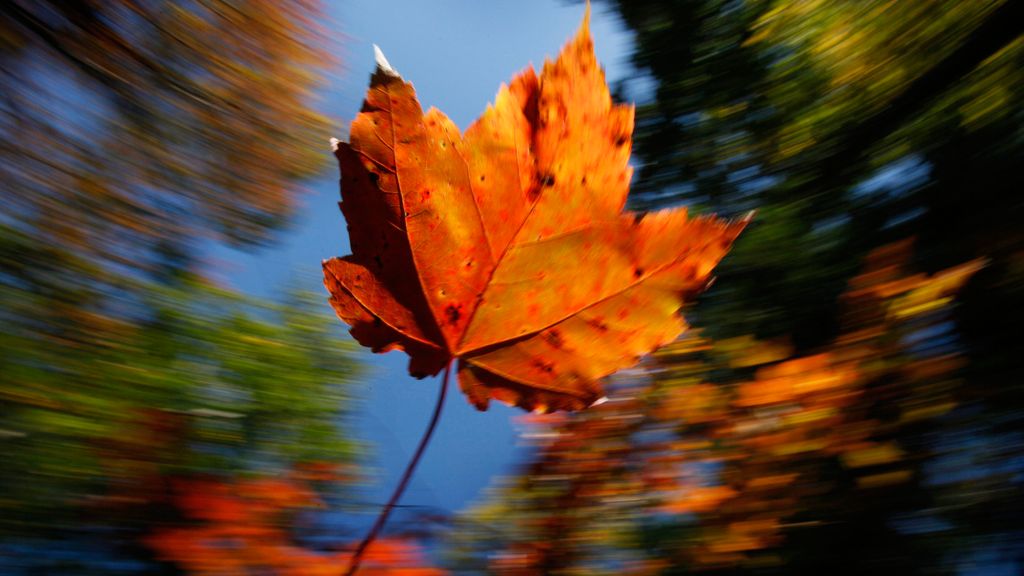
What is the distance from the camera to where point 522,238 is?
39cm

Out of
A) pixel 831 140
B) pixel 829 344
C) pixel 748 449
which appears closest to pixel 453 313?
pixel 748 449

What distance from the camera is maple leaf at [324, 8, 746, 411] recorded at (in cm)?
36

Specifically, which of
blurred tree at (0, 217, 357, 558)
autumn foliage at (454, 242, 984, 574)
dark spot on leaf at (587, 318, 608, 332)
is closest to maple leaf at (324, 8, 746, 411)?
dark spot on leaf at (587, 318, 608, 332)

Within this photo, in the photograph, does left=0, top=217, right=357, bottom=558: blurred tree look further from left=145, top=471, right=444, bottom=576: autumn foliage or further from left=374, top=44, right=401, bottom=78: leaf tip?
left=374, top=44, right=401, bottom=78: leaf tip

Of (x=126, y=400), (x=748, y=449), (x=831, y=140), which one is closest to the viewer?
(x=748, y=449)

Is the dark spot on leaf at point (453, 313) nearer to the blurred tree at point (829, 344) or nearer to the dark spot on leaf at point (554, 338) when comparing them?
the dark spot on leaf at point (554, 338)

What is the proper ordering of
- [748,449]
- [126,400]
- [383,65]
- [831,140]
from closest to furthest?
[383,65], [748,449], [126,400], [831,140]

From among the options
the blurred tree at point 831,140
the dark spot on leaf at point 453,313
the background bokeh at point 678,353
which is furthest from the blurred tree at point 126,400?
the blurred tree at point 831,140

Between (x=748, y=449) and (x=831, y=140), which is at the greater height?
(x=831, y=140)

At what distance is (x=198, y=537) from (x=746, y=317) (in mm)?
675

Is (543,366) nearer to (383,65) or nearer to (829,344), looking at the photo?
(383,65)

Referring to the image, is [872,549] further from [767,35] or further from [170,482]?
[767,35]

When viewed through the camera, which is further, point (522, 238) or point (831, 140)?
point (831, 140)

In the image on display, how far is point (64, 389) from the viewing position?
0.62 meters
